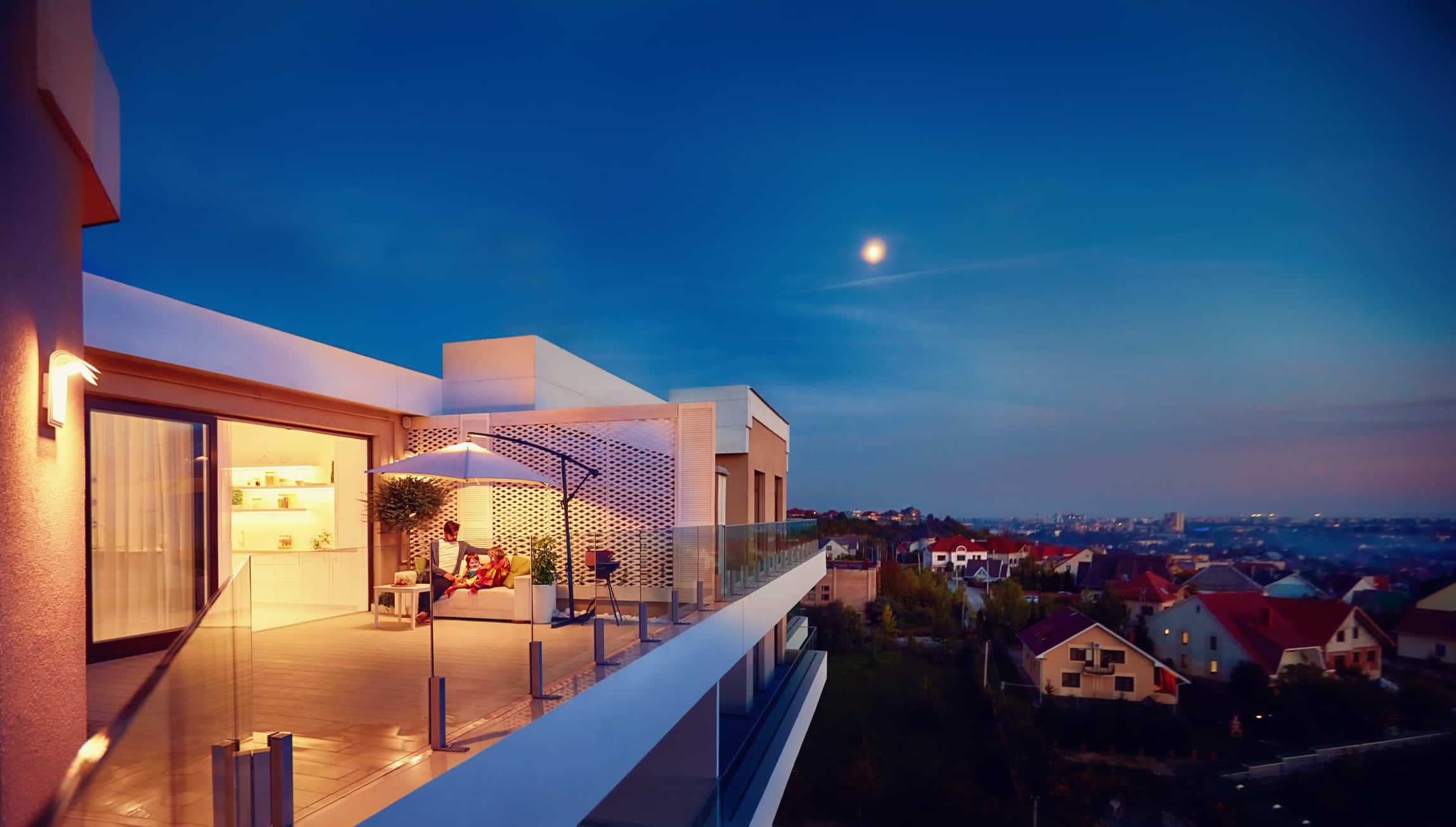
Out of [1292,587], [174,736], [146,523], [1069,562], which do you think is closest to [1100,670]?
[1292,587]

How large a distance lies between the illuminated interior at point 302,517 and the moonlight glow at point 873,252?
23.5 meters

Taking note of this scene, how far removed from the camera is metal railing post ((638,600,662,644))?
231 inches

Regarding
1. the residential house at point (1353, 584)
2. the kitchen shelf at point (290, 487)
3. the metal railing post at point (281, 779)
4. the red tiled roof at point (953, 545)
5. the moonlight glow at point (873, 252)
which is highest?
the moonlight glow at point (873, 252)

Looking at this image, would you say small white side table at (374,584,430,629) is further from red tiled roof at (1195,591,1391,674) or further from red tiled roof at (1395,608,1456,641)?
red tiled roof at (1395,608,1456,641)

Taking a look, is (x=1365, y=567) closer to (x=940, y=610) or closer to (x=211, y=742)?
(x=940, y=610)

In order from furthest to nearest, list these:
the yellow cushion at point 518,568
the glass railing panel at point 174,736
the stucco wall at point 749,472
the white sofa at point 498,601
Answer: the stucco wall at point 749,472 < the yellow cushion at point 518,568 < the white sofa at point 498,601 < the glass railing panel at point 174,736

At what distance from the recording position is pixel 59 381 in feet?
9.34

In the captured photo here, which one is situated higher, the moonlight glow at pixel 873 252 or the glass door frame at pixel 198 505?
the moonlight glow at pixel 873 252

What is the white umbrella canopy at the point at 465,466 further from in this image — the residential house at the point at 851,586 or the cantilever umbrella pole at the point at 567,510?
the residential house at the point at 851,586

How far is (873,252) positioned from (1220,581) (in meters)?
32.6

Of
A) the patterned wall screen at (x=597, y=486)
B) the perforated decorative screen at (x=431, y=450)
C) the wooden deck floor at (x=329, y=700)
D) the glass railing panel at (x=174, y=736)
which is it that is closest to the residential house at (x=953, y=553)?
the patterned wall screen at (x=597, y=486)

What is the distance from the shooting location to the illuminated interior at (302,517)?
9070 millimetres

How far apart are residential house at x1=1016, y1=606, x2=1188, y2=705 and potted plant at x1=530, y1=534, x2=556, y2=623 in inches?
1344

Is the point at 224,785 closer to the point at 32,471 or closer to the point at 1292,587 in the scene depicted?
the point at 32,471
